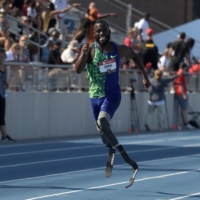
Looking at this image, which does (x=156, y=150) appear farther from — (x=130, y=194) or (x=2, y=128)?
(x=130, y=194)

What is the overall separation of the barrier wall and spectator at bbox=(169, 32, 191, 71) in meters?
3.03

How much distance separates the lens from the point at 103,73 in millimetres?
9016

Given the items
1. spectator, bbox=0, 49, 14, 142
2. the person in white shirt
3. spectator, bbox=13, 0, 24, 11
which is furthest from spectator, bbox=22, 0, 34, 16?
spectator, bbox=0, 49, 14, 142

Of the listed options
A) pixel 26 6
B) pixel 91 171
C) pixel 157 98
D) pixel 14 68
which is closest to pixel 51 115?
pixel 14 68

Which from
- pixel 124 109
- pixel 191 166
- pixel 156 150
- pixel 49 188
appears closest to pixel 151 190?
pixel 49 188

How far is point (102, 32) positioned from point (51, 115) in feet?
32.0

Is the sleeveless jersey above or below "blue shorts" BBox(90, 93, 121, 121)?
above

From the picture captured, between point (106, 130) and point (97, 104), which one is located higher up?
point (97, 104)

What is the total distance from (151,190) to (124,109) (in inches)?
483

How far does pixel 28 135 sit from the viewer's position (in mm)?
17781

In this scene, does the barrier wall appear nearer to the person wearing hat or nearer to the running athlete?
the person wearing hat

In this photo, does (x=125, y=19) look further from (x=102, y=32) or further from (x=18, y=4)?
(x=102, y=32)

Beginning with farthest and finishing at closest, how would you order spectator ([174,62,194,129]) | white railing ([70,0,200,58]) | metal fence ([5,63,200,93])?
1. white railing ([70,0,200,58])
2. spectator ([174,62,194,129])
3. metal fence ([5,63,200,93])

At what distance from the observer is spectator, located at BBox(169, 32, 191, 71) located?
23.5m
